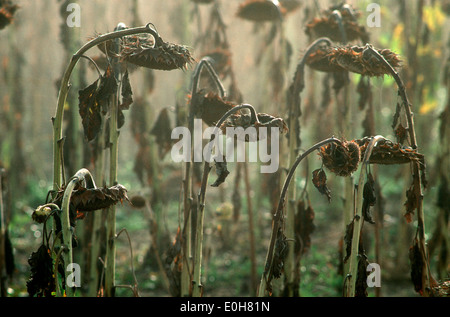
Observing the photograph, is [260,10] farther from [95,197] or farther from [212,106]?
[95,197]

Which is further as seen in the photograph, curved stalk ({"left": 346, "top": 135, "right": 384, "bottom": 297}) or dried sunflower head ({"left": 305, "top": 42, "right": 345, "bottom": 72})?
dried sunflower head ({"left": 305, "top": 42, "right": 345, "bottom": 72})

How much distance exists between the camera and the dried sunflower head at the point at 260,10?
9.84 feet

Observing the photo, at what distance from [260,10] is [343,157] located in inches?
69.8

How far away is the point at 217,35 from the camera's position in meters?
3.50

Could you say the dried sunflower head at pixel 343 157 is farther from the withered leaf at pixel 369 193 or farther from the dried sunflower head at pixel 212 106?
the dried sunflower head at pixel 212 106

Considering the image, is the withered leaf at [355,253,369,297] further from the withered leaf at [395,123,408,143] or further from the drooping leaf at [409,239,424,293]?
the withered leaf at [395,123,408,143]

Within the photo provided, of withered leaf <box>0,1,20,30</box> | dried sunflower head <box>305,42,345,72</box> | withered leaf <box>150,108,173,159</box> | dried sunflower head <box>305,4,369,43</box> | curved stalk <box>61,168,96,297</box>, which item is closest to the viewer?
curved stalk <box>61,168,96,297</box>

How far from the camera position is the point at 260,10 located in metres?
3.11

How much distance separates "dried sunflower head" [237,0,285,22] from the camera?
2998mm

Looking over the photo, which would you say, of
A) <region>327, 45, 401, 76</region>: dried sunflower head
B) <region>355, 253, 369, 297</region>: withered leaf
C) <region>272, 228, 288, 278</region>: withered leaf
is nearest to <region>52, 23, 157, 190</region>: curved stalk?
<region>327, 45, 401, 76</region>: dried sunflower head

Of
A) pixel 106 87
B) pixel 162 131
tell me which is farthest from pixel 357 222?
pixel 162 131

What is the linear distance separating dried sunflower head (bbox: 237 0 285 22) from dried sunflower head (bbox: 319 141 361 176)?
159cm

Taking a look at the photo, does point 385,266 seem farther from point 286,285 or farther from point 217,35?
point 217,35
